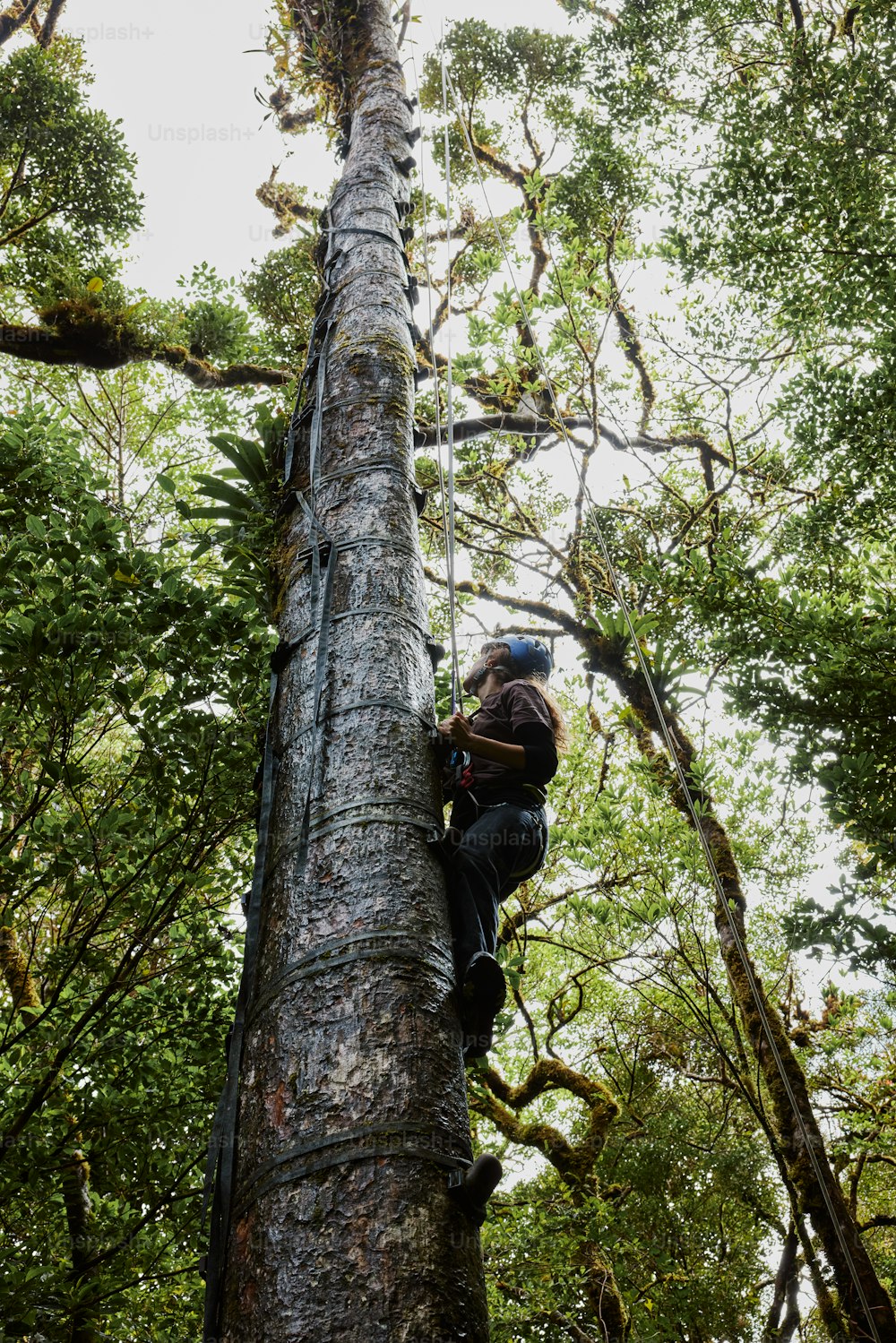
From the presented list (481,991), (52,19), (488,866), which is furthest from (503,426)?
(52,19)

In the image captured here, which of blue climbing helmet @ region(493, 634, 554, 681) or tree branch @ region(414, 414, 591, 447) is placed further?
tree branch @ region(414, 414, 591, 447)

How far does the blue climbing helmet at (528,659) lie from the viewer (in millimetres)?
3637

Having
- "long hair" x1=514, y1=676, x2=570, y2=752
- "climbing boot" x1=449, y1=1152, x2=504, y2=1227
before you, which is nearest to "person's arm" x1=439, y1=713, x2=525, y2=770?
"long hair" x1=514, y1=676, x2=570, y2=752

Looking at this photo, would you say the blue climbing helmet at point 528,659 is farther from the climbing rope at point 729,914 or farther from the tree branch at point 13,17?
the tree branch at point 13,17

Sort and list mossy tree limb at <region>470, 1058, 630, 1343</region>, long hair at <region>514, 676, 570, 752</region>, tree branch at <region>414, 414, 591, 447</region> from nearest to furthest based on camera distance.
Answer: long hair at <region>514, 676, 570, 752</region>, mossy tree limb at <region>470, 1058, 630, 1343</region>, tree branch at <region>414, 414, 591, 447</region>

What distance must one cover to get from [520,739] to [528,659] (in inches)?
25.4

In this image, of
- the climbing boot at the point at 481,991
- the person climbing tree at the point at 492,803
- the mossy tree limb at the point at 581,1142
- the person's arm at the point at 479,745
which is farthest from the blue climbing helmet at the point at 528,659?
the mossy tree limb at the point at 581,1142

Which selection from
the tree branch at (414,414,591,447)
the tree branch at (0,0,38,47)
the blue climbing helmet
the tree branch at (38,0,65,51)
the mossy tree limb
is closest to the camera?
the blue climbing helmet

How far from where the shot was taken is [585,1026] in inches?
433

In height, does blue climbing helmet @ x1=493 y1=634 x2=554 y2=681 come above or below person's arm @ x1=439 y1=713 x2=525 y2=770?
above

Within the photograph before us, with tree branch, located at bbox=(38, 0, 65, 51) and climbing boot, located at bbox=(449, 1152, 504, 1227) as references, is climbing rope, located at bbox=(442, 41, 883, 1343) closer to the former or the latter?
climbing boot, located at bbox=(449, 1152, 504, 1227)

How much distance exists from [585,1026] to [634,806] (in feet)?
16.3

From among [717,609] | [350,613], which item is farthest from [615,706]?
[350,613]

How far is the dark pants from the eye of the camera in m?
2.24
